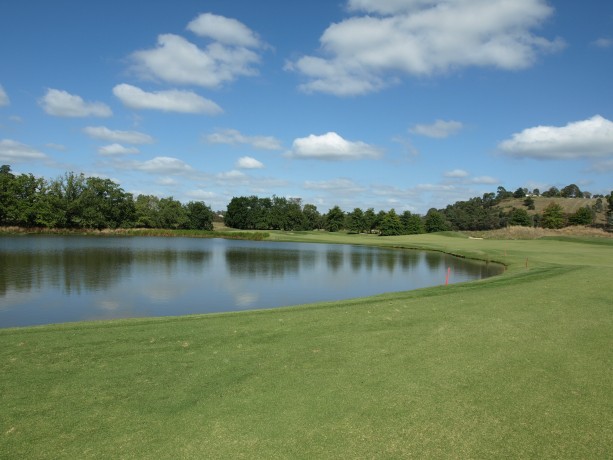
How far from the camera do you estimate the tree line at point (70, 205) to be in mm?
68938

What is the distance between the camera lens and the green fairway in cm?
448

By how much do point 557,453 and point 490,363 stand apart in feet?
8.72

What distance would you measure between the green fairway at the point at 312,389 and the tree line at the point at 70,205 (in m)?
71.7

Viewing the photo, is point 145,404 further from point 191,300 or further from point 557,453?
point 191,300

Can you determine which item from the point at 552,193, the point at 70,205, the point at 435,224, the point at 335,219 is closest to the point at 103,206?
the point at 70,205

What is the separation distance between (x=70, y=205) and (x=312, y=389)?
3224 inches

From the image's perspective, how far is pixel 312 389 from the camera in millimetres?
5832

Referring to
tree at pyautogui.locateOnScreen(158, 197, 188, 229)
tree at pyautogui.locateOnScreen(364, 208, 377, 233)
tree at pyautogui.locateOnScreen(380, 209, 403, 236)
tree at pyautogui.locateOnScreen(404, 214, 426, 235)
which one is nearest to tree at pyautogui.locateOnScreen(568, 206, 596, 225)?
tree at pyautogui.locateOnScreen(404, 214, 426, 235)

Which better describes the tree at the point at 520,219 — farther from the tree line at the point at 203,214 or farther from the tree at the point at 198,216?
→ the tree at the point at 198,216

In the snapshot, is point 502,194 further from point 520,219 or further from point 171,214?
point 171,214

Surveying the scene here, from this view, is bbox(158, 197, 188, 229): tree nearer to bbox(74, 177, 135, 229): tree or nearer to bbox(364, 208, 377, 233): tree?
bbox(74, 177, 135, 229): tree

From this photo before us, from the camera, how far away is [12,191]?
6881 cm

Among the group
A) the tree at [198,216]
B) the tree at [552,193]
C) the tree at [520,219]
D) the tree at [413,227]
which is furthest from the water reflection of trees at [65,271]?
the tree at [552,193]

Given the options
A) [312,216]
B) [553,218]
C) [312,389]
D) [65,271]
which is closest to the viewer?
[312,389]
